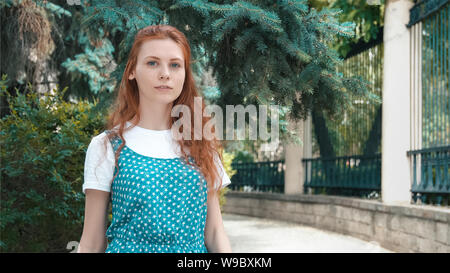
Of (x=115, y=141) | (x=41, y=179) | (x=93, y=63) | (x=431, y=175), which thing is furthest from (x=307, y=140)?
(x=115, y=141)

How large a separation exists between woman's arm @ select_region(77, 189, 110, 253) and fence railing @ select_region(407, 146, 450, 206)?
5686 millimetres

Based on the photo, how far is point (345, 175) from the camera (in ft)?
34.0

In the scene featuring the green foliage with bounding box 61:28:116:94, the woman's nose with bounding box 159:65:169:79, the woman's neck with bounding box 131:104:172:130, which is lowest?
the woman's neck with bounding box 131:104:172:130

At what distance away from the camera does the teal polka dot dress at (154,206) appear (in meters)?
1.93

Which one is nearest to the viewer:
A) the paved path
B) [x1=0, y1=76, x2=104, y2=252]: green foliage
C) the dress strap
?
the dress strap

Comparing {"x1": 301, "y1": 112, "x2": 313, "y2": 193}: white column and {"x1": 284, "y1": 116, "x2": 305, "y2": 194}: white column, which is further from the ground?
{"x1": 301, "y1": 112, "x2": 313, "y2": 193}: white column

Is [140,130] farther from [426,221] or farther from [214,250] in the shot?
[426,221]

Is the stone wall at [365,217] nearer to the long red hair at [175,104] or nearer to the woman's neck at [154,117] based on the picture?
the long red hair at [175,104]

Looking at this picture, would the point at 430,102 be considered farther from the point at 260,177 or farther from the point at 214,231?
the point at 260,177

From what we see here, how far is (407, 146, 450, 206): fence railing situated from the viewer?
6.87 meters

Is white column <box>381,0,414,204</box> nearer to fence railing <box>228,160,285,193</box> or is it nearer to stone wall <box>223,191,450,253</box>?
stone wall <box>223,191,450,253</box>

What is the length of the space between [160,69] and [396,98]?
663cm

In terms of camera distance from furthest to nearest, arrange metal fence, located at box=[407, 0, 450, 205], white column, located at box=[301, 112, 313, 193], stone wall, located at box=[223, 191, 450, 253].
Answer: white column, located at box=[301, 112, 313, 193], metal fence, located at box=[407, 0, 450, 205], stone wall, located at box=[223, 191, 450, 253]

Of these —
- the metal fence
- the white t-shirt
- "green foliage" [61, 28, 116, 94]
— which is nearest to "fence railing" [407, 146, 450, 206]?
the metal fence
